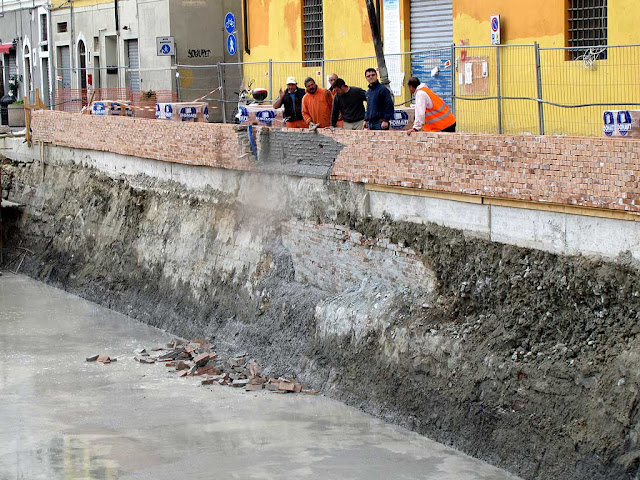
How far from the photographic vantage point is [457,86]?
19.3 meters

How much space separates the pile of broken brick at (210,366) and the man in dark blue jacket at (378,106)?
3.93 meters

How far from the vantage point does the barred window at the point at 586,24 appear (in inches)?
739

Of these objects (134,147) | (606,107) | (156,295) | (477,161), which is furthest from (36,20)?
(477,161)

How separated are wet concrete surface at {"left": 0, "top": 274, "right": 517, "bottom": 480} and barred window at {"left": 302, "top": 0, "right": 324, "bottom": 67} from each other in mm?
11376

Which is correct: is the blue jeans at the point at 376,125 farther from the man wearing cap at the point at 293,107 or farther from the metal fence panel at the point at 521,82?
the man wearing cap at the point at 293,107

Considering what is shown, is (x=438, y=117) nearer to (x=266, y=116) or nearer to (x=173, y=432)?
(x=266, y=116)

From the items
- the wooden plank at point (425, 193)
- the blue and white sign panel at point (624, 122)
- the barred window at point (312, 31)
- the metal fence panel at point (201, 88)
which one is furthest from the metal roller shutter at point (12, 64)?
the blue and white sign panel at point (624, 122)

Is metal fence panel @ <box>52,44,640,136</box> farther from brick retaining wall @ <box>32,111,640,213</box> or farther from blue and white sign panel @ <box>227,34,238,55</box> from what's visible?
blue and white sign panel @ <box>227,34,238,55</box>

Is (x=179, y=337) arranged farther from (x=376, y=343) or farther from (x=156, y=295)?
(x=376, y=343)

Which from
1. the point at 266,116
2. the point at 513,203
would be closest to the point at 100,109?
the point at 266,116

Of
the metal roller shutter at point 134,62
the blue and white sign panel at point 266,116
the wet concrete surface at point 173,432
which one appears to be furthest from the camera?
the metal roller shutter at point 134,62

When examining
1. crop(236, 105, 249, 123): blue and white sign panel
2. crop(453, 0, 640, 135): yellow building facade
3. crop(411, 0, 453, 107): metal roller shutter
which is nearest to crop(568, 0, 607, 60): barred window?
crop(453, 0, 640, 135): yellow building facade

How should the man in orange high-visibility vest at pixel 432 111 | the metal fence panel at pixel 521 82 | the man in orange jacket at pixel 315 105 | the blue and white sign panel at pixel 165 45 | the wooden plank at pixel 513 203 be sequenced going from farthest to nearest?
1. the blue and white sign panel at pixel 165 45
2. the man in orange jacket at pixel 315 105
3. the metal fence panel at pixel 521 82
4. the man in orange high-visibility vest at pixel 432 111
5. the wooden plank at pixel 513 203

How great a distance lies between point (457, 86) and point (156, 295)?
6.27 meters
